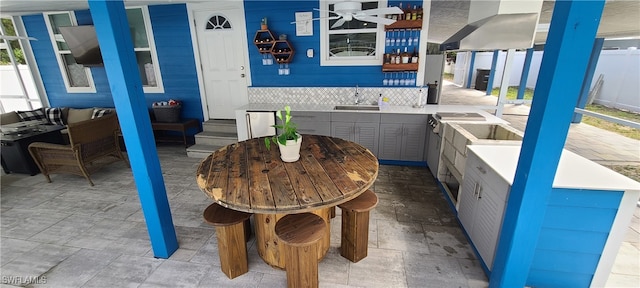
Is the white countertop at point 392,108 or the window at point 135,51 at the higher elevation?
the window at point 135,51

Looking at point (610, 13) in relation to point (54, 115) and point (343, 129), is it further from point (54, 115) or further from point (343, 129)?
point (54, 115)

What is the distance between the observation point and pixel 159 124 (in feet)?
14.8

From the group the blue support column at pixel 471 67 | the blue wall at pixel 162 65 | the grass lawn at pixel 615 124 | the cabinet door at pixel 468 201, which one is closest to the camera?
the cabinet door at pixel 468 201

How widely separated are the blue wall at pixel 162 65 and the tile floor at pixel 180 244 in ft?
6.65

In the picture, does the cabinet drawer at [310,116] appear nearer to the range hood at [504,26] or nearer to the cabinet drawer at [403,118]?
the cabinet drawer at [403,118]

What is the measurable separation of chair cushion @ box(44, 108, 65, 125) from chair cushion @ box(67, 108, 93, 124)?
0.47 ft

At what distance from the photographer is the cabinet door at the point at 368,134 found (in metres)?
3.71

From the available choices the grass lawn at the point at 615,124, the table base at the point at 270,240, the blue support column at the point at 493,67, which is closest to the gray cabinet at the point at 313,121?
the table base at the point at 270,240

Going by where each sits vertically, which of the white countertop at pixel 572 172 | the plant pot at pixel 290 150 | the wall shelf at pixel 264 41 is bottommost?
the white countertop at pixel 572 172

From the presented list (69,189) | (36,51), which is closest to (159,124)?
(69,189)

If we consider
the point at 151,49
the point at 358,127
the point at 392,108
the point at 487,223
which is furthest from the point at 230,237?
the point at 151,49

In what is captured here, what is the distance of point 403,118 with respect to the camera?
358cm

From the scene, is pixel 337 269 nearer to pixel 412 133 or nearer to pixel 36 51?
pixel 412 133

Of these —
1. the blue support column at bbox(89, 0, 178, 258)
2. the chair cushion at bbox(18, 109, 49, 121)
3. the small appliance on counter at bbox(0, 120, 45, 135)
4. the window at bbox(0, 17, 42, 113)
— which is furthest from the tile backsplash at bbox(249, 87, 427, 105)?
the window at bbox(0, 17, 42, 113)
